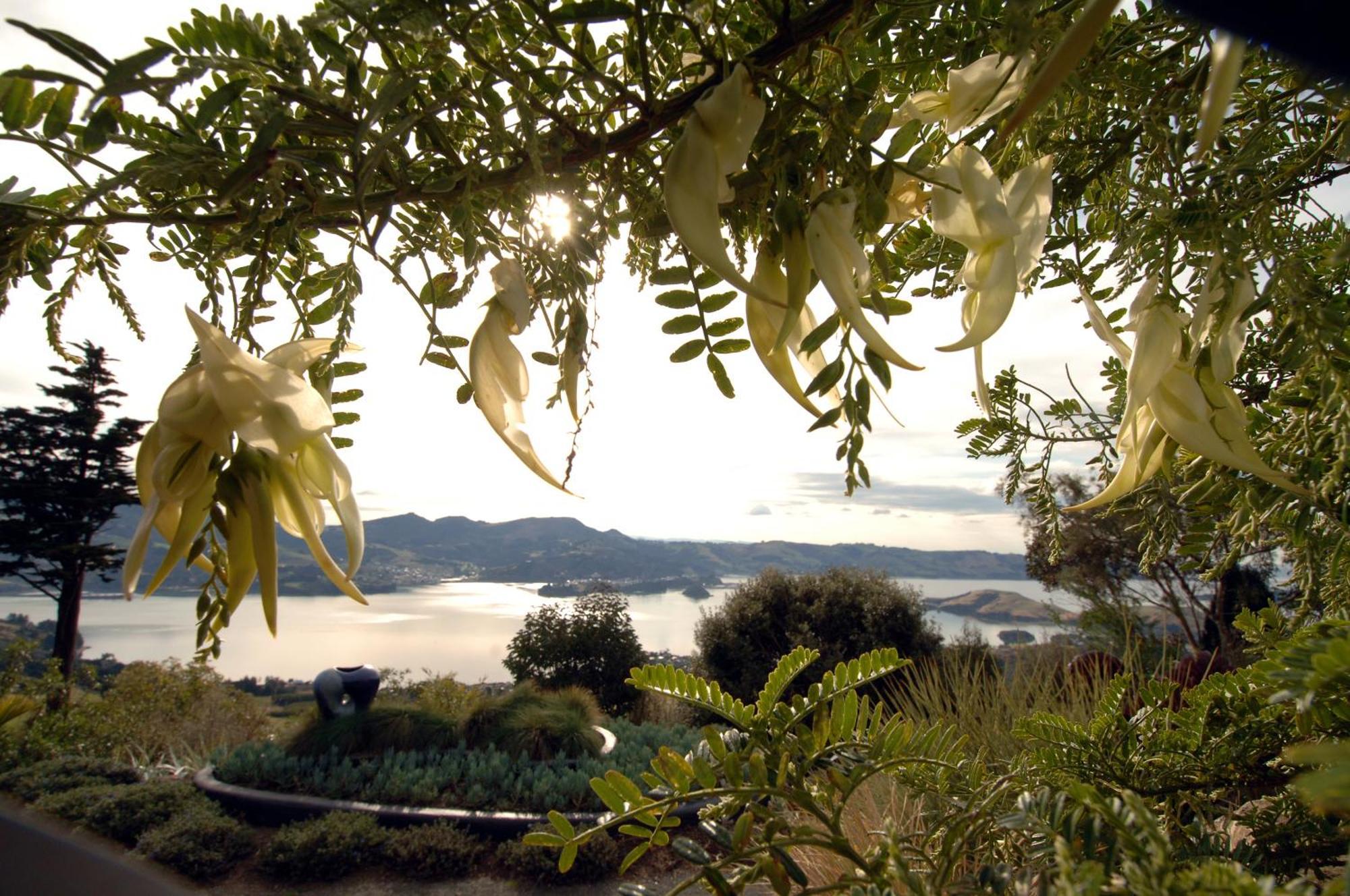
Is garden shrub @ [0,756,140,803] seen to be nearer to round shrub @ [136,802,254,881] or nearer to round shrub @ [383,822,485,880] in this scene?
round shrub @ [136,802,254,881]

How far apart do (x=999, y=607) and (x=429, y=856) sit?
280 inches

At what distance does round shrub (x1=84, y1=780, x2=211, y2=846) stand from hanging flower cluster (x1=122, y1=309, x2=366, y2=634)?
414cm

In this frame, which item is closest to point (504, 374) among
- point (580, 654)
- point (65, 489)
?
point (580, 654)

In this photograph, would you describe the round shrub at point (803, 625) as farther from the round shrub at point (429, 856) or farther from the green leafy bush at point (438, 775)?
the round shrub at point (429, 856)

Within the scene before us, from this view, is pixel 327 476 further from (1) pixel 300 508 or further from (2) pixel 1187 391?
(2) pixel 1187 391

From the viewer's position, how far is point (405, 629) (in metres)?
9.45

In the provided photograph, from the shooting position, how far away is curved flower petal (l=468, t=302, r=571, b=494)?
0.95ft

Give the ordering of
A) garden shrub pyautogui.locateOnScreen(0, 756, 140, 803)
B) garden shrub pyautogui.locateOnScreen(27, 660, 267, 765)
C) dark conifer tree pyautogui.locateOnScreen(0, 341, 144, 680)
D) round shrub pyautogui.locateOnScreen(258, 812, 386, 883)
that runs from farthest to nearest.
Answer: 1. dark conifer tree pyautogui.locateOnScreen(0, 341, 144, 680)
2. garden shrub pyautogui.locateOnScreen(27, 660, 267, 765)
3. garden shrub pyautogui.locateOnScreen(0, 756, 140, 803)
4. round shrub pyautogui.locateOnScreen(258, 812, 386, 883)

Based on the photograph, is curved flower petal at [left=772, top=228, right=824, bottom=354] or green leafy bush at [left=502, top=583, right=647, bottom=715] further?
green leafy bush at [left=502, top=583, right=647, bottom=715]

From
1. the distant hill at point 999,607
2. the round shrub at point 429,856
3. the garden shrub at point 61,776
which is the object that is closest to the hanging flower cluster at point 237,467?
the round shrub at point 429,856

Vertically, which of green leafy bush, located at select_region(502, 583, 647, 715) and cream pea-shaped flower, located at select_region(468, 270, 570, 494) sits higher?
cream pea-shaped flower, located at select_region(468, 270, 570, 494)

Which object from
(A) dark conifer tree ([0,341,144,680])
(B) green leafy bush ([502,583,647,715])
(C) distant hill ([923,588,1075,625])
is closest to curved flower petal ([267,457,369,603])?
(B) green leafy bush ([502,583,647,715])

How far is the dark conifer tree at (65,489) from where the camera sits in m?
9.34

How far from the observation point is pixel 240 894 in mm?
3031
